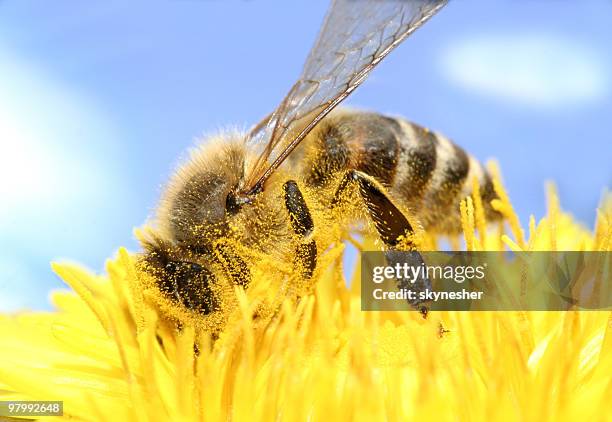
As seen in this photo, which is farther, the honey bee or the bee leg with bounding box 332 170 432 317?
the bee leg with bounding box 332 170 432 317

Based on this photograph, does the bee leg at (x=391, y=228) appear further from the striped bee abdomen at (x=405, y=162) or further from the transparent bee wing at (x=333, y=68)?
the transparent bee wing at (x=333, y=68)

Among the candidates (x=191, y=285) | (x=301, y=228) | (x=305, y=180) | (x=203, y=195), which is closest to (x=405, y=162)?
(x=305, y=180)

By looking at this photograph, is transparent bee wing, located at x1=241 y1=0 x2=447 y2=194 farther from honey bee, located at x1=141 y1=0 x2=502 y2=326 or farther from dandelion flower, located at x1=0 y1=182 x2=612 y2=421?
dandelion flower, located at x1=0 y1=182 x2=612 y2=421

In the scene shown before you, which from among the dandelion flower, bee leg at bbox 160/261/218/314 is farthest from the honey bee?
the dandelion flower

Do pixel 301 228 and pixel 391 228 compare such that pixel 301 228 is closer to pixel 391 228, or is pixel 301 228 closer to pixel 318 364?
pixel 391 228

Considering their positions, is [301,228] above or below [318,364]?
above

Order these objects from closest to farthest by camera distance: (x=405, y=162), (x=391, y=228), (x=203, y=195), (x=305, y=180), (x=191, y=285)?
(x=191, y=285), (x=203, y=195), (x=391, y=228), (x=305, y=180), (x=405, y=162)

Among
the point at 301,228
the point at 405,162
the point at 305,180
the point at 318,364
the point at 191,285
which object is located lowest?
the point at 318,364
